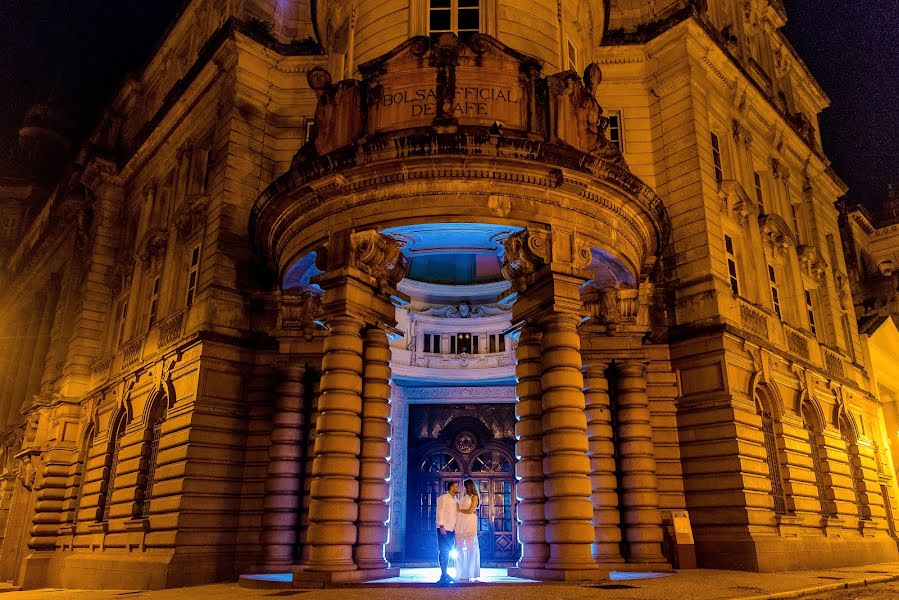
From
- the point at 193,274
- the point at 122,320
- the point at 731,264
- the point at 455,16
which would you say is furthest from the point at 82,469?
the point at 731,264

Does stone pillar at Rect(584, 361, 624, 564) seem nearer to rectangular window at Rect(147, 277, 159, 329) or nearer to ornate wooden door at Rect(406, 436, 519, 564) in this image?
ornate wooden door at Rect(406, 436, 519, 564)

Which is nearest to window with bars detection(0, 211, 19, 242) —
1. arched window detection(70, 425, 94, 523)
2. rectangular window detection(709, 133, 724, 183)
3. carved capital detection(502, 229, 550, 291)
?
arched window detection(70, 425, 94, 523)

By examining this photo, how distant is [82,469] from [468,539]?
62.0 feet

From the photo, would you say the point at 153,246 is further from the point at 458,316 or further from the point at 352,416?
the point at 352,416

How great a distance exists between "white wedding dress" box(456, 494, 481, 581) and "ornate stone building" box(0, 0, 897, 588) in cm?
106

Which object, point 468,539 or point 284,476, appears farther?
point 284,476

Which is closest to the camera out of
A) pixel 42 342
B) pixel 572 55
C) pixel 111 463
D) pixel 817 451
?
pixel 572 55

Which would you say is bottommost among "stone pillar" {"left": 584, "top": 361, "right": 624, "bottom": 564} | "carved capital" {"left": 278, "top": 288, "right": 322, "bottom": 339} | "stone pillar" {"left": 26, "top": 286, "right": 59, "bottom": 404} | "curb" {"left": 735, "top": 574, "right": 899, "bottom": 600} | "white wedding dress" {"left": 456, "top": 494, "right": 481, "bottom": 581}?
"curb" {"left": 735, "top": 574, "right": 899, "bottom": 600}

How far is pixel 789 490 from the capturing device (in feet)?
65.2

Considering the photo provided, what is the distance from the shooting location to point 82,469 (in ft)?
86.8

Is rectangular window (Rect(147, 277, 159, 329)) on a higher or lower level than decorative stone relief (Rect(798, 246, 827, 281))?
lower

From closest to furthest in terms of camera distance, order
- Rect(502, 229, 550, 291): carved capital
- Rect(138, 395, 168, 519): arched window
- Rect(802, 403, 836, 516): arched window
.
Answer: Rect(502, 229, 550, 291): carved capital → Rect(138, 395, 168, 519): arched window → Rect(802, 403, 836, 516): arched window

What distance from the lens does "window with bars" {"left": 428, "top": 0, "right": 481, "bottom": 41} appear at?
1952 centimetres

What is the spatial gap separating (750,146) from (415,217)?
52.3ft
